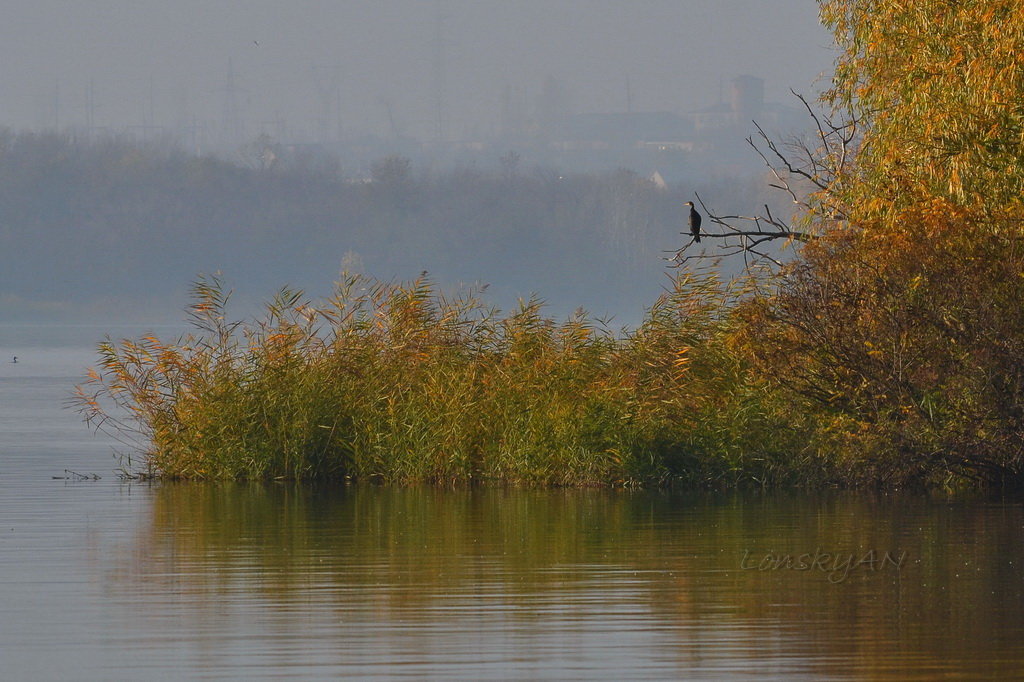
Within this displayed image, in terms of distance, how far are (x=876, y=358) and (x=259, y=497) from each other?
6.31 meters

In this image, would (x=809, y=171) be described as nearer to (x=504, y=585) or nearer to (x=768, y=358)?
(x=768, y=358)

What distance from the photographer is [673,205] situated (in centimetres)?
15188

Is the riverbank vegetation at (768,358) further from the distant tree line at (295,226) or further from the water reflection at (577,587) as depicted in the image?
the distant tree line at (295,226)

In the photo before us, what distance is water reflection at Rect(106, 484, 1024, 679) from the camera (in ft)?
31.2

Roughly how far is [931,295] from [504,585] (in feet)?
21.9

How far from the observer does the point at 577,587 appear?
482 inches

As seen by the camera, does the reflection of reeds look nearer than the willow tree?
No

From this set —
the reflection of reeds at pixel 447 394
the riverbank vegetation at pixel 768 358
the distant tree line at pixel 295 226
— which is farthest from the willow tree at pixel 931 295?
the distant tree line at pixel 295 226

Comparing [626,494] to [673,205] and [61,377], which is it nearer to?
[61,377]

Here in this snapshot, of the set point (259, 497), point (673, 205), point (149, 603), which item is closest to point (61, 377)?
point (259, 497)

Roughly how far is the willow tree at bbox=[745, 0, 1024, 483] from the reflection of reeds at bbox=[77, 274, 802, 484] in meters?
1.23
